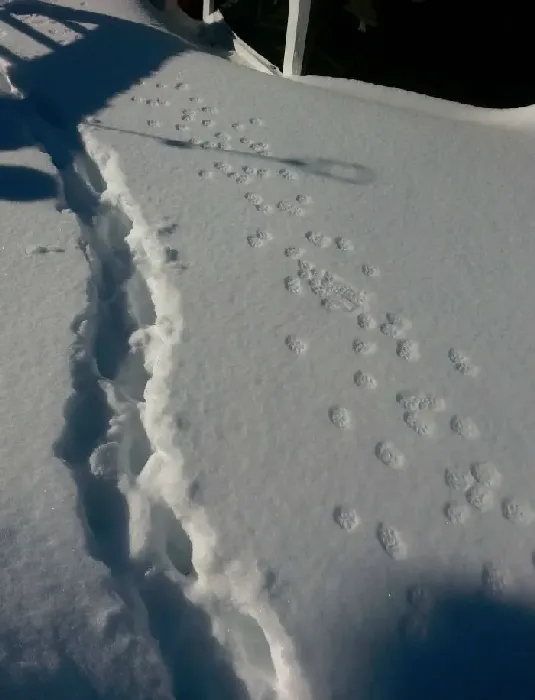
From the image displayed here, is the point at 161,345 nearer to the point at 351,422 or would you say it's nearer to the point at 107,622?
the point at 351,422

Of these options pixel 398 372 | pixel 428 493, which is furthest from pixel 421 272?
pixel 428 493

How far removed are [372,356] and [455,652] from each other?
1045mm

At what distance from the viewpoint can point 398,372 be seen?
7.20 feet

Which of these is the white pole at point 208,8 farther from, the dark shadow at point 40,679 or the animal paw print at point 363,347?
the dark shadow at point 40,679

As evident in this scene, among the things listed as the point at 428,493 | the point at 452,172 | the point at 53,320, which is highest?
the point at 452,172

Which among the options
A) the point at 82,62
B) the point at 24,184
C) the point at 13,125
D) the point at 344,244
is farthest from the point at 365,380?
the point at 82,62

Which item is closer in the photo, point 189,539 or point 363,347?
point 189,539

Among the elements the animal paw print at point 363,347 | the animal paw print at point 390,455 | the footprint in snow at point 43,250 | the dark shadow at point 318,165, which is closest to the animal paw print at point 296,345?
the animal paw print at point 363,347

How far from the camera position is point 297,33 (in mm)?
4371

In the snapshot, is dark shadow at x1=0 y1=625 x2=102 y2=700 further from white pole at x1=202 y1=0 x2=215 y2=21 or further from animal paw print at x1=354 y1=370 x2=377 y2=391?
white pole at x1=202 y1=0 x2=215 y2=21

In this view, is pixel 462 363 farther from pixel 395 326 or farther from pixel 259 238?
pixel 259 238

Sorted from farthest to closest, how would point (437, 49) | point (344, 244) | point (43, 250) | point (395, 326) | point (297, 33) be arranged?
1. point (437, 49)
2. point (297, 33)
3. point (344, 244)
4. point (43, 250)
5. point (395, 326)

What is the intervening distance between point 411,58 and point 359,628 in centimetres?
529

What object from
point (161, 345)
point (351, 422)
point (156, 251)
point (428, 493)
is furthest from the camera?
point (156, 251)
